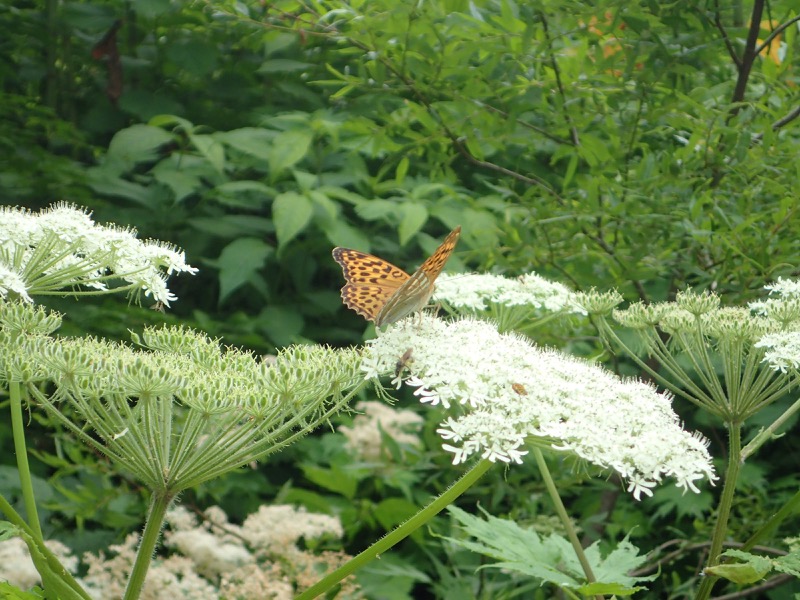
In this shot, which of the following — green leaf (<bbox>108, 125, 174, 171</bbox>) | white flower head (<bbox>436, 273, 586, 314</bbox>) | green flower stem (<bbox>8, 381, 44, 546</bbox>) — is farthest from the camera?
green leaf (<bbox>108, 125, 174, 171</bbox>)

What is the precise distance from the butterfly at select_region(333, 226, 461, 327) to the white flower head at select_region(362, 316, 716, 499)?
0.23 feet

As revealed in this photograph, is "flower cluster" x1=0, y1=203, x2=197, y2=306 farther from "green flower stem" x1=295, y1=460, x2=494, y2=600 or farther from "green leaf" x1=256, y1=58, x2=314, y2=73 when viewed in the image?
"green leaf" x1=256, y1=58, x2=314, y2=73

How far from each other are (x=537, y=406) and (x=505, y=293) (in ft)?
3.00

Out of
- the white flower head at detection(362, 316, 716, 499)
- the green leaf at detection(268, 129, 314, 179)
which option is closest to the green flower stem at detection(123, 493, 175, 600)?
the white flower head at detection(362, 316, 716, 499)

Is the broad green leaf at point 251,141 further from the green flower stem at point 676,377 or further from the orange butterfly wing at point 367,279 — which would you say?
the green flower stem at point 676,377

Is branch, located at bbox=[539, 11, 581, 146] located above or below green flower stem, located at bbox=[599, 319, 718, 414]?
above

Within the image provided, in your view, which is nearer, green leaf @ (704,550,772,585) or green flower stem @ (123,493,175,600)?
green flower stem @ (123,493,175,600)

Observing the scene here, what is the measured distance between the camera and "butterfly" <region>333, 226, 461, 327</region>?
89.5 inches

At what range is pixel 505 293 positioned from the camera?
2.87 m

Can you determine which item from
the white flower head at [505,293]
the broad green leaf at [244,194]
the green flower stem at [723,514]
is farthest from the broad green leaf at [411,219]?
the green flower stem at [723,514]

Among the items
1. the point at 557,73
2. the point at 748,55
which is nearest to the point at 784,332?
the point at 748,55

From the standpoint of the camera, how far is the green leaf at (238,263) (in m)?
4.26

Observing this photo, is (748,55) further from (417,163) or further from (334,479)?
(334,479)

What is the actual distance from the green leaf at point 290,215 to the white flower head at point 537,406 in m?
2.01
